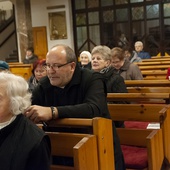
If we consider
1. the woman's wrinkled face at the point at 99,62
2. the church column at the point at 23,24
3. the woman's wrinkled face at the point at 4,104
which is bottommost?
the woman's wrinkled face at the point at 4,104

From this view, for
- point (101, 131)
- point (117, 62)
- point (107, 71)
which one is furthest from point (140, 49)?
point (101, 131)

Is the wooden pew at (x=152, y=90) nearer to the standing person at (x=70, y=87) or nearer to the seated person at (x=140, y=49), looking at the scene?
the standing person at (x=70, y=87)

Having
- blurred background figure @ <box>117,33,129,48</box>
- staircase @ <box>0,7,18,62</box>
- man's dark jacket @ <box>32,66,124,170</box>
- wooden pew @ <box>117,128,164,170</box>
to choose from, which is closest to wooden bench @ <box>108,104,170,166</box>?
wooden pew @ <box>117,128,164,170</box>

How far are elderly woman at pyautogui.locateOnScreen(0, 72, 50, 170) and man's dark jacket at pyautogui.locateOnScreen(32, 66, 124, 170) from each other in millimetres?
435

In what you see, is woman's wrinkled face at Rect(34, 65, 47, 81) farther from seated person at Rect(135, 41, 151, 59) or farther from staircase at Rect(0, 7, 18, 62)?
staircase at Rect(0, 7, 18, 62)

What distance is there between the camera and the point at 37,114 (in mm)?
1694

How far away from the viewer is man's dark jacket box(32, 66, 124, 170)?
1.96 metres

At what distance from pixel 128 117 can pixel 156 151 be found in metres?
0.42

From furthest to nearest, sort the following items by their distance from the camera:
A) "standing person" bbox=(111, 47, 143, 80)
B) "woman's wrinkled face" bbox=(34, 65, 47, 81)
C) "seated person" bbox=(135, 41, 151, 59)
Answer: "seated person" bbox=(135, 41, 151, 59) < "standing person" bbox=(111, 47, 143, 80) < "woman's wrinkled face" bbox=(34, 65, 47, 81)

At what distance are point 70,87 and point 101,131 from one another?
0.40 meters

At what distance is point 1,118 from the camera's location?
1508 millimetres

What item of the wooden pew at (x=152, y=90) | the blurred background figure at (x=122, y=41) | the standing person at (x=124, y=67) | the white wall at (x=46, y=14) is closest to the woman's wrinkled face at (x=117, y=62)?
the standing person at (x=124, y=67)

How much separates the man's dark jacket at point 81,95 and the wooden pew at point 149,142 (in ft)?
0.68

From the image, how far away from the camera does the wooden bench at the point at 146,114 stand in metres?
2.37
